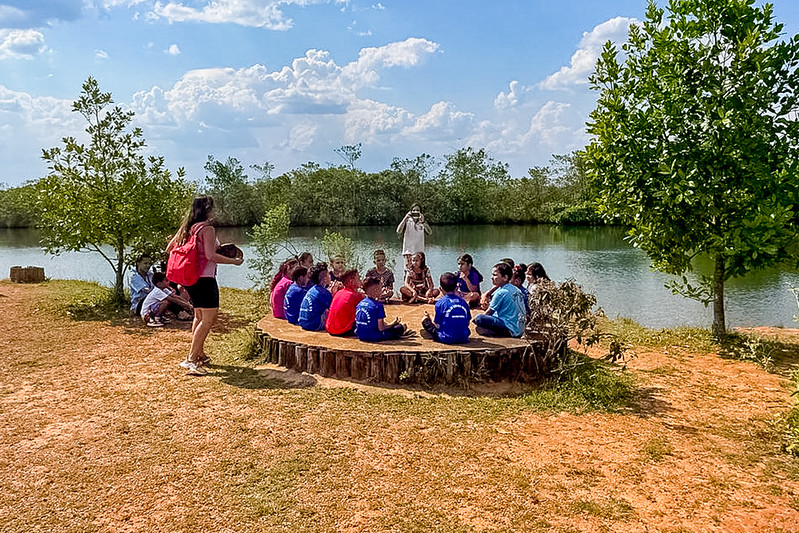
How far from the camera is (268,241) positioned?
12758 millimetres

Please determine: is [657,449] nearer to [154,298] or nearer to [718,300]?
[718,300]

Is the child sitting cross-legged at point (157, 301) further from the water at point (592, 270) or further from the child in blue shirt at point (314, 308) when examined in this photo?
the water at point (592, 270)

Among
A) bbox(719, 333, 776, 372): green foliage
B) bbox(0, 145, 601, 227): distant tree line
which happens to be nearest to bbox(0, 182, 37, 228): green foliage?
bbox(0, 145, 601, 227): distant tree line

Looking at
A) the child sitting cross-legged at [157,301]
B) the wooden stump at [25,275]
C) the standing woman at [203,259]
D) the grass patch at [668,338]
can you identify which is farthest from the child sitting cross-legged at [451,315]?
the wooden stump at [25,275]

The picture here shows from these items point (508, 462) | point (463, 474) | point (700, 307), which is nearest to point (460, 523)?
point (463, 474)

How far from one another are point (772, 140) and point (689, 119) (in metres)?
1.06

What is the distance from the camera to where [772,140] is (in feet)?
25.4

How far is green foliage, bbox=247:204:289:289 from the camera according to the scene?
12703 millimetres

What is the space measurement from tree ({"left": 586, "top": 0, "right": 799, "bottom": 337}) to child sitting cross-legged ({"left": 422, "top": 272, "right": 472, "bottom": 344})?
335cm

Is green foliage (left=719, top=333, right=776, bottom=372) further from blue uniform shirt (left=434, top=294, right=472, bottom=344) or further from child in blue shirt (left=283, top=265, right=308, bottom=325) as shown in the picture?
child in blue shirt (left=283, top=265, right=308, bottom=325)

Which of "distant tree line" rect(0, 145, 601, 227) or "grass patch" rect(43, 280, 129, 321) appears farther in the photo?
"distant tree line" rect(0, 145, 601, 227)

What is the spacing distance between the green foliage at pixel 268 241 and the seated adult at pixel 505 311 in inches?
287

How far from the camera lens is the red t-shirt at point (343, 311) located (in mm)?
6617

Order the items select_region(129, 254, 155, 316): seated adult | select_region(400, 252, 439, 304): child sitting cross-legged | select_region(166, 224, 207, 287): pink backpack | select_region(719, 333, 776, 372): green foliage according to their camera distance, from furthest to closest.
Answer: select_region(129, 254, 155, 316): seated adult → select_region(400, 252, 439, 304): child sitting cross-legged → select_region(719, 333, 776, 372): green foliage → select_region(166, 224, 207, 287): pink backpack
